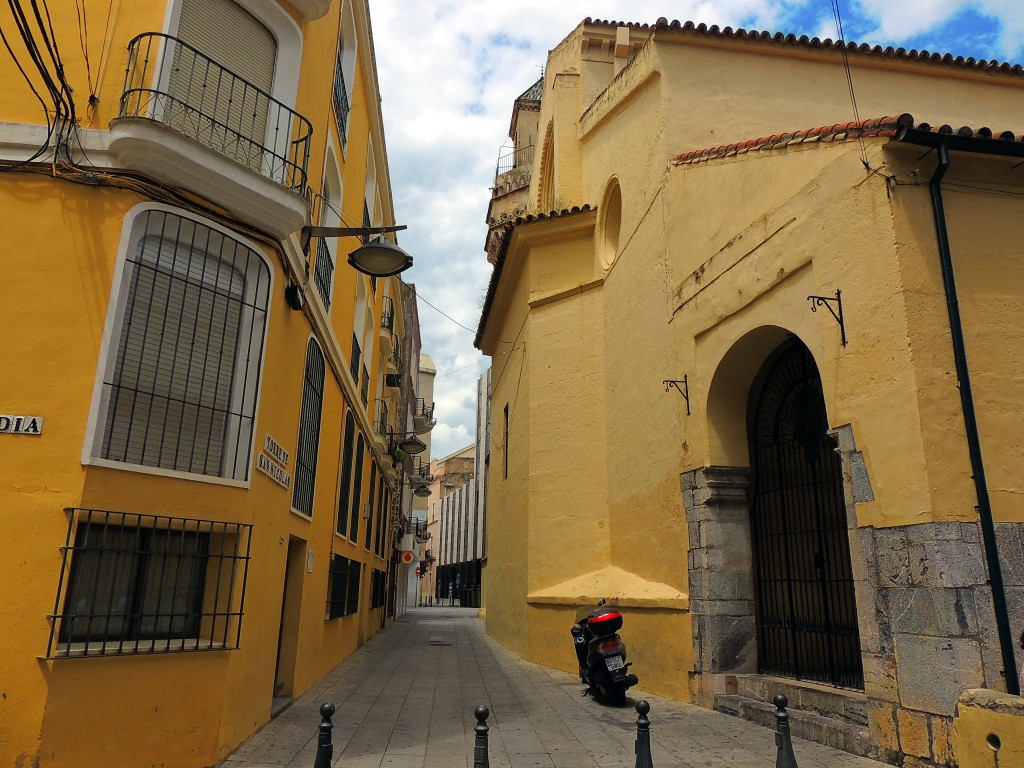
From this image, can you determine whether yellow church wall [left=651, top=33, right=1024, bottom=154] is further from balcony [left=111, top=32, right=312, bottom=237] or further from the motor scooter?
the motor scooter

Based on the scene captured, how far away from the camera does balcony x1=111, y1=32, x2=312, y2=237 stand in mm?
5477

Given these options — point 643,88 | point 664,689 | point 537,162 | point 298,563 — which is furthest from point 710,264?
point 537,162

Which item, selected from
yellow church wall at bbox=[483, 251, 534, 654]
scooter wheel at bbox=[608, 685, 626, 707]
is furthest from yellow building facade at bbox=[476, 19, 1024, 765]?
scooter wheel at bbox=[608, 685, 626, 707]

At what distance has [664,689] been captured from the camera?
29.1ft

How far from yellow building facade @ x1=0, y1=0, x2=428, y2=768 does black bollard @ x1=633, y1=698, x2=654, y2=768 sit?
3259 millimetres

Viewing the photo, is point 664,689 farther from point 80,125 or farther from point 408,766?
point 80,125

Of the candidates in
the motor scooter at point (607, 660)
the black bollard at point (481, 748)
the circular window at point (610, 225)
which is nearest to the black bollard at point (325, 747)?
the black bollard at point (481, 748)

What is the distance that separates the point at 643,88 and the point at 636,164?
1214 mm

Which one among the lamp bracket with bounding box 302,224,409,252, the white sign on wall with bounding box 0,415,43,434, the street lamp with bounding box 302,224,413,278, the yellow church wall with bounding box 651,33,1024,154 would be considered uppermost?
the yellow church wall with bounding box 651,33,1024,154

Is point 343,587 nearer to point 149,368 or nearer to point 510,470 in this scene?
point 510,470

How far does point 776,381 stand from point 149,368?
6.85m

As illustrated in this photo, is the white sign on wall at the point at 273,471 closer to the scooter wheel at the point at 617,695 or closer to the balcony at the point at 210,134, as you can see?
the balcony at the point at 210,134

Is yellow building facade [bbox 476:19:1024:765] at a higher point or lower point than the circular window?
lower

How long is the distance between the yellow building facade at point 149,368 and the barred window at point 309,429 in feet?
2.58
